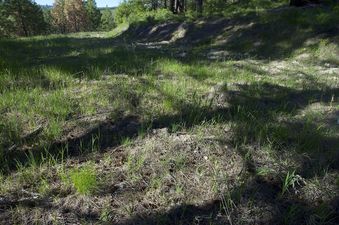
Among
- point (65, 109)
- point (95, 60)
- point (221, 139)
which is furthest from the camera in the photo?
point (95, 60)

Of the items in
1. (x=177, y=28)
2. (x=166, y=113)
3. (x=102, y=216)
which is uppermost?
(x=177, y=28)

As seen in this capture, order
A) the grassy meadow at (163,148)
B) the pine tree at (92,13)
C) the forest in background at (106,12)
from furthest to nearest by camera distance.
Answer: the pine tree at (92,13), the forest in background at (106,12), the grassy meadow at (163,148)

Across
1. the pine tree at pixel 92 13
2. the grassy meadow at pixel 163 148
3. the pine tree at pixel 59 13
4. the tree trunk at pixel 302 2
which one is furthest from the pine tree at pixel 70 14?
the grassy meadow at pixel 163 148

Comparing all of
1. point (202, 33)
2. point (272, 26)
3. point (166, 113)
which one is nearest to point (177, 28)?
point (202, 33)

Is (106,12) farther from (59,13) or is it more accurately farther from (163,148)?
(163,148)

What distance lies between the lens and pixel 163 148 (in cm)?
351

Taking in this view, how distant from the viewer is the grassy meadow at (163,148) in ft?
9.03

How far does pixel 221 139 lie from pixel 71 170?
5.79ft

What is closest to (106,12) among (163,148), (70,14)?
(70,14)

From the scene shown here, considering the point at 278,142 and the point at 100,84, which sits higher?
the point at 100,84

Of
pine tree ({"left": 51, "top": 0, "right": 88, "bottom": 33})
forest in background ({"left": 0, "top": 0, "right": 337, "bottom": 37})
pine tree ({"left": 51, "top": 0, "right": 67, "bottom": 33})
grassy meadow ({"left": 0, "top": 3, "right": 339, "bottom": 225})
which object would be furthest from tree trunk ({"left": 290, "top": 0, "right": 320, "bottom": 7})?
pine tree ({"left": 51, "top": 0, "right": 67, "bottom": 33})

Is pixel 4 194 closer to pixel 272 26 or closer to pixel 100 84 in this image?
pixel 100 84

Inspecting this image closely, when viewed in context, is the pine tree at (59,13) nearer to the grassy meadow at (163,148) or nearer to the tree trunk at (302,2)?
the tree trunk at (302,2)

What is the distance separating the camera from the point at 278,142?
375 cm
